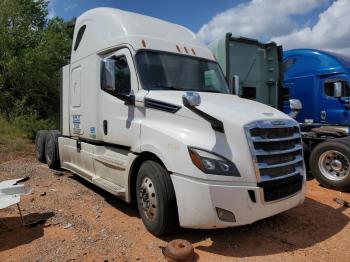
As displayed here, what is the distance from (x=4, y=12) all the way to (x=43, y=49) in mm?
3000

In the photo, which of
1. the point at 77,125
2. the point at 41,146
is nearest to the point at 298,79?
the point at 77,125

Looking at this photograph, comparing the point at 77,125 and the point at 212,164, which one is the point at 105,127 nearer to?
the point at 77,125

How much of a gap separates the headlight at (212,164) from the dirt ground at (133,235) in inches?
38.5

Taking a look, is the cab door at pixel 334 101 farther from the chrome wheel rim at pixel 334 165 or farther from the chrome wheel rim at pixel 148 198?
the chrome wheel rim at pixel 148 198

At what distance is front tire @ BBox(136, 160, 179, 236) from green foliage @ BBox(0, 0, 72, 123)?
40.3ft

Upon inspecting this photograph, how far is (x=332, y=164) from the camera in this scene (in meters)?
7.61

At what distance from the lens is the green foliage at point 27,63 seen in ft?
58.7

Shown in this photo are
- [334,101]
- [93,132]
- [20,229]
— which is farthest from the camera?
[334,101]

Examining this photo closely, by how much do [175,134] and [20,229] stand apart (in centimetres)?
260

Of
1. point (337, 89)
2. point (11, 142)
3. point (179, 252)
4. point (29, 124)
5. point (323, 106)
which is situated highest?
point (337, 89)

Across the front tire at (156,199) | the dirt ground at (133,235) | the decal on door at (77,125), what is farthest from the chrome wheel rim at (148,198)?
the decal on door at (77,125)

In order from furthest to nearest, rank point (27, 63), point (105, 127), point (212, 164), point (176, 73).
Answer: point (27, 63), point (105, 127), point (176, 73), point (212, 164)

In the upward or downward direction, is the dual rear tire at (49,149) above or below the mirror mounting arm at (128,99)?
below

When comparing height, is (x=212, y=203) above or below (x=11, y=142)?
above
